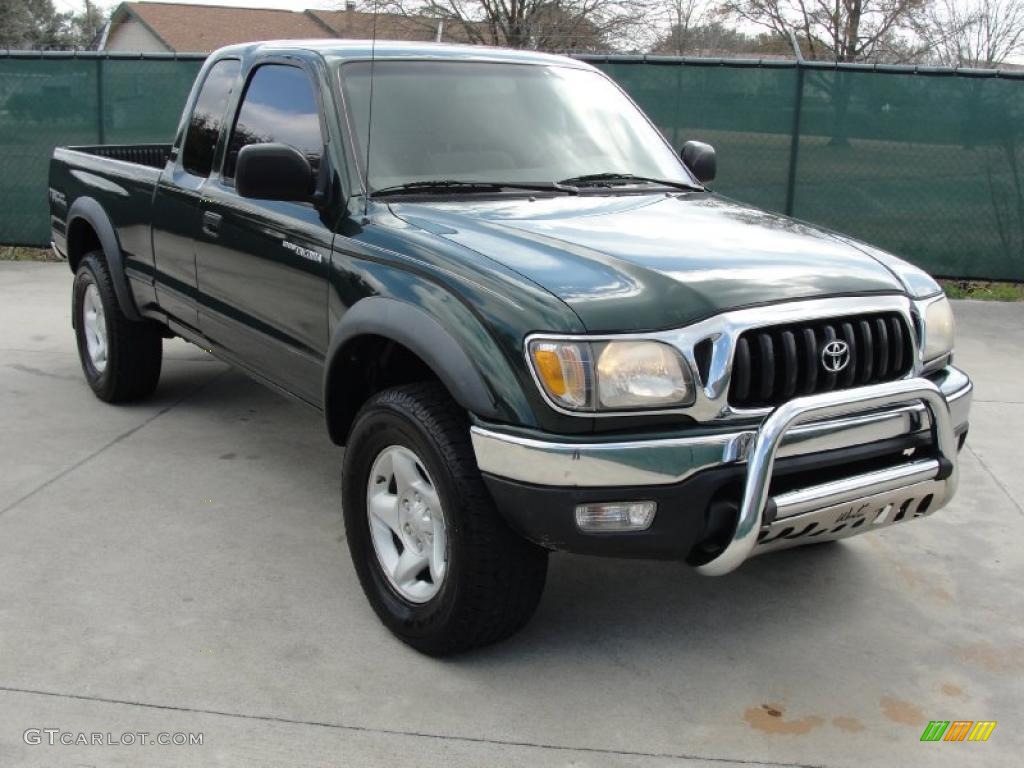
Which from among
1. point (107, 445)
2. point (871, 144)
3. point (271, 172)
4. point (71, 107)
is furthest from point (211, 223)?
point (71, 107)

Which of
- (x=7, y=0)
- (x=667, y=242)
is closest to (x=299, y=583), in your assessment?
(x=667, y=242)

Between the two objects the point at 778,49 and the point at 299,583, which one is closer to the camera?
the point at 299,583

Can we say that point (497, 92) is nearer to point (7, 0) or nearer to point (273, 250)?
point (273, 250)

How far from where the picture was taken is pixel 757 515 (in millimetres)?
2953

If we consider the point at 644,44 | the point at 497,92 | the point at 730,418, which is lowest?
the point at 730,418

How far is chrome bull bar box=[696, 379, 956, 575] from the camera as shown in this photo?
2.95 meters

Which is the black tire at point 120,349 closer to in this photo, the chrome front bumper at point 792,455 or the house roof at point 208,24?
the chrome front bumper at point 792,455

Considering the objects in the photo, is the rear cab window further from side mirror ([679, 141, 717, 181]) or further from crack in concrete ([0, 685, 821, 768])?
crack in concrete ([0, 685, 821, 768])

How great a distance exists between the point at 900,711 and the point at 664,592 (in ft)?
3.17

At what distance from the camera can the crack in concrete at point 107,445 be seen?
476cm

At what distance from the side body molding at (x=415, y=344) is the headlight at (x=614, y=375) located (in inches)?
8.1

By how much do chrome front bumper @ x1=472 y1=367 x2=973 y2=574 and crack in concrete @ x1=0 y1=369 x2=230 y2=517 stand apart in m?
2.56

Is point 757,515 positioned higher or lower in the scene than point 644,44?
lower

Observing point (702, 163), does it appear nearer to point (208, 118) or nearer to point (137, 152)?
point (208, 118)
